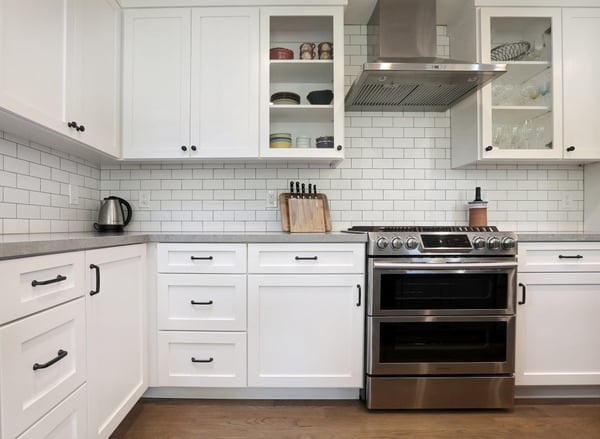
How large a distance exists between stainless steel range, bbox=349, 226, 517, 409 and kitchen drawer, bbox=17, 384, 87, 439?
127cm

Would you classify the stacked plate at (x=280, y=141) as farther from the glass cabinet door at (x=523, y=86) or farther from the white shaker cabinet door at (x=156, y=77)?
the glass cabinet door at (x=523, y=86)

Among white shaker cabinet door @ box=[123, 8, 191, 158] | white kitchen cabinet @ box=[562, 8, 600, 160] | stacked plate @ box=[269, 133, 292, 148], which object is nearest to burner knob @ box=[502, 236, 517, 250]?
white kitchen cabinet @ box=[562, 8, 600, 160]

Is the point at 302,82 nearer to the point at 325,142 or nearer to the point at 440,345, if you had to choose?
the point at 325,142

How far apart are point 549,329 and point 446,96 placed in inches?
58.7

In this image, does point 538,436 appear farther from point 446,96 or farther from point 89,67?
point 89,67


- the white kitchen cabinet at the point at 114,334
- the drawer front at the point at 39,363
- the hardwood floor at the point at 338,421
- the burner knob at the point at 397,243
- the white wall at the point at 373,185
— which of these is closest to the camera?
the drawer front at the point at 39,363

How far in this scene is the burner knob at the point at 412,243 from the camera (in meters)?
1.75

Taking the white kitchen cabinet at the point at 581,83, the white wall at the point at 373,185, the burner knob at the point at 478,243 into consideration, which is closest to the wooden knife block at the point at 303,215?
the white wall at the point at 373,185

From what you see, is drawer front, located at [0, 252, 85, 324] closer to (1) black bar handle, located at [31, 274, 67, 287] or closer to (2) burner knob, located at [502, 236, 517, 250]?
(1) black bar handle, located at [31, 274, 67, 287]

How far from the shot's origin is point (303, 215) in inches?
85.9

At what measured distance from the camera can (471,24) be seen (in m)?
2.15

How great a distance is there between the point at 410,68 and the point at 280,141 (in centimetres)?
83

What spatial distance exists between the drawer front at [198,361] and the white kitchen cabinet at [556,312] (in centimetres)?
153

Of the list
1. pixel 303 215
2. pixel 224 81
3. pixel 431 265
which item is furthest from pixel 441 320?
pixel 224 81
